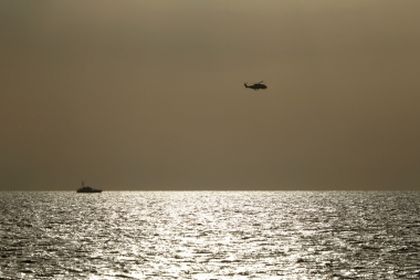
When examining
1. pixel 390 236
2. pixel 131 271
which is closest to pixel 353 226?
pixel 390 236

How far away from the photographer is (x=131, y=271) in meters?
103

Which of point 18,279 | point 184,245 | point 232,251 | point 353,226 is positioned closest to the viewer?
point 18,279

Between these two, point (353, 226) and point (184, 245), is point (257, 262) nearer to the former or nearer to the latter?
point (184, 245)

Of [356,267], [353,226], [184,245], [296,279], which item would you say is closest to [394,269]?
[356,267]

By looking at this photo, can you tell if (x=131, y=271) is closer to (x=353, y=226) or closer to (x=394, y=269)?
(x=394, y=269)

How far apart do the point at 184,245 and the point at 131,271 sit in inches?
1618

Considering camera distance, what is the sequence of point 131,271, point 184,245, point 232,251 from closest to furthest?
point 131,271 → point 232,251 → point 184,245

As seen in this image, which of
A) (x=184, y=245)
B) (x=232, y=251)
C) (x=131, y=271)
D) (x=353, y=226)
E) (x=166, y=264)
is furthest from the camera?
(x=353, y=226)

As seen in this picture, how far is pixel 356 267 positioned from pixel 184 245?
140 ft

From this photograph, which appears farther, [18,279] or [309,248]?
[309,248]

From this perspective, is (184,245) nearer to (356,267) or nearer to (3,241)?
(3,241)

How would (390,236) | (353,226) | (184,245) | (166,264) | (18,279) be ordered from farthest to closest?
1. (353,226)
2. (390,236)
3. (184,245)
4. (166,264)
5. (18,279)

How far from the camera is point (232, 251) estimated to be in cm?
12962

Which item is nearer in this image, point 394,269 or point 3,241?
point 394,269
